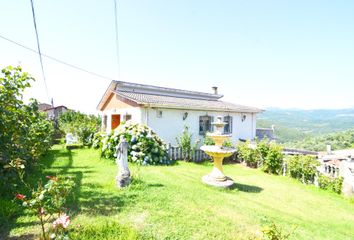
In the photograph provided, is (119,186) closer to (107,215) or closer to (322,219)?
(107,215)

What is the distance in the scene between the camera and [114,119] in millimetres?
18094

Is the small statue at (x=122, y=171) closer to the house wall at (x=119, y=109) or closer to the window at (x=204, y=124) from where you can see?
the house wall at (x=119, y=109)

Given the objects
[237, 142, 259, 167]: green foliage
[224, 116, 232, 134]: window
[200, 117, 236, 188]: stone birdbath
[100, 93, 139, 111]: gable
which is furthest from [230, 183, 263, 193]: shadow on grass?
[224, 116, 232, 134]: window

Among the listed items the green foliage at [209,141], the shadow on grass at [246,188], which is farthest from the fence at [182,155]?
the shadow on grass at [246,188]

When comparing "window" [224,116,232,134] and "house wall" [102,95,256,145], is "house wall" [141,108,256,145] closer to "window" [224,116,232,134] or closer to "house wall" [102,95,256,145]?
"house wall" [102,95,256,145]

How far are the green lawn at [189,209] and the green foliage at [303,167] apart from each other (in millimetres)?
1112

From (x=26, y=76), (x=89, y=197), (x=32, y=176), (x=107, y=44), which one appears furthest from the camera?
(x=107, y=44)

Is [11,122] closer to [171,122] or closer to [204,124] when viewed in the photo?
[171,122]

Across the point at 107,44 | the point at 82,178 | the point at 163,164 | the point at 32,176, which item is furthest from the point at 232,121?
the point at 32,176

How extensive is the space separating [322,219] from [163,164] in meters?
6.86

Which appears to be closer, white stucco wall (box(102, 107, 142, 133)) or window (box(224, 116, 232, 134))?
white stucco wall (box(102, 107, 142, 133))

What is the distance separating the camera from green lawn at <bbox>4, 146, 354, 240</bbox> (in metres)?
4.08

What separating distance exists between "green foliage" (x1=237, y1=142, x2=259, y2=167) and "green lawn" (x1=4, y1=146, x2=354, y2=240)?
3.49 meters

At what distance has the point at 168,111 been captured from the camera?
1419cm
